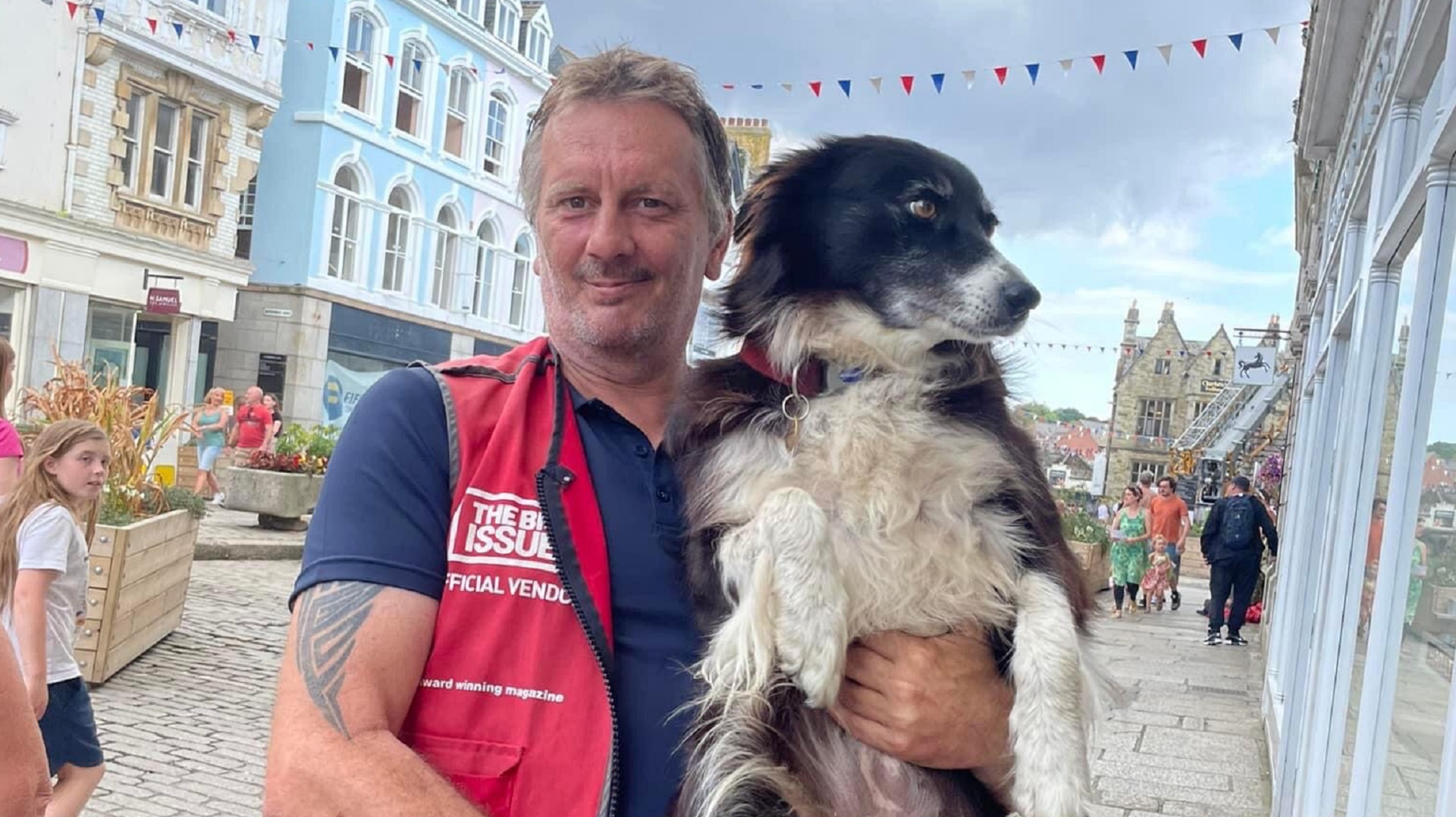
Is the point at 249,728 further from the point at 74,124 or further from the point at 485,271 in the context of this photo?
the point at 485,271

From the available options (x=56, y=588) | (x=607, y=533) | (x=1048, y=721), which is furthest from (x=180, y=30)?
(x=1048, y=721)

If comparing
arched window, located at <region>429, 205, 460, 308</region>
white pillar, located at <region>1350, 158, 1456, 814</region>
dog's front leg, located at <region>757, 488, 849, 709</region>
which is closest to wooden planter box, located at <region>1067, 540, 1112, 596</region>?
white pillar, located at <region>1350, 158, 1456, 814</region>

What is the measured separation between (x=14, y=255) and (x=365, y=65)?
8808 mm

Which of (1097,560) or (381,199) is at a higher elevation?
(381,199)

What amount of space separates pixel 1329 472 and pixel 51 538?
5.72m

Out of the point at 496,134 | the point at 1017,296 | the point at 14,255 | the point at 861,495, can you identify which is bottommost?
the point at 861,495

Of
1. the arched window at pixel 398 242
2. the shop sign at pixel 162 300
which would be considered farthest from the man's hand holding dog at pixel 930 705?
the arched window at pixel 398 242

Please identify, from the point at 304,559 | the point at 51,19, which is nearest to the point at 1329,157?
the point at 304,559

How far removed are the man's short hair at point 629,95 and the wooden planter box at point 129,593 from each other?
478 centimetres

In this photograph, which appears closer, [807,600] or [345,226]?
[807,600]

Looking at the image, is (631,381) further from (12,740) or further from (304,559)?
(12,740)

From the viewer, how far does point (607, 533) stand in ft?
6.41

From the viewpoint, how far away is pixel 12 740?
203cm

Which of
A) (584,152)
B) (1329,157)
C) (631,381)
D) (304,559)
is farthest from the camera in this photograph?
(1329,157)
